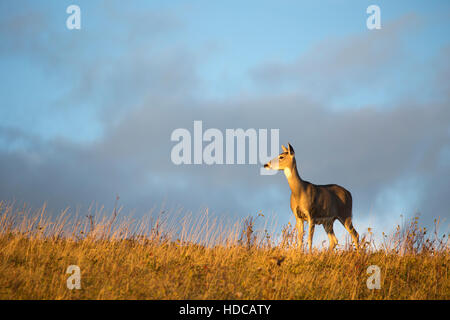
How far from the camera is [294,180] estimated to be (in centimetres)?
1301

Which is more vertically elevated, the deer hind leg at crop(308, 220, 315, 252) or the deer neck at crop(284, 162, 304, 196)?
the deer neck at crop(284, 162, 304, 196)

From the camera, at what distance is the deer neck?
12.9 meters

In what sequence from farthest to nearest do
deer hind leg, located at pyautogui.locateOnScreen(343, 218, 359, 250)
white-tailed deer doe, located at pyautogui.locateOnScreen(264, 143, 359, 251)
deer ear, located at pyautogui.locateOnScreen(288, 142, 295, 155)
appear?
deer hind leg, located at pyautogui.locateOnScreen(343, 218, 359, 250) < deer ear, located at pyautogui.locateOnScreen(288, 142, 295, 155) < white-tailed deer doe, located at pyautogui.locateOnScreen(264, 143, 359, 251)

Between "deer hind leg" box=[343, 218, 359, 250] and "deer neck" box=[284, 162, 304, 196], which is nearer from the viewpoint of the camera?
"deer neck" box=[284, 162, 304, 196]

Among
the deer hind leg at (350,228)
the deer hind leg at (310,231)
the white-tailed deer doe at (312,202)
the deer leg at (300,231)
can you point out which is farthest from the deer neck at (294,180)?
the deer hind leg at (350,228)

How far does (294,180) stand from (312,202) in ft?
2.99

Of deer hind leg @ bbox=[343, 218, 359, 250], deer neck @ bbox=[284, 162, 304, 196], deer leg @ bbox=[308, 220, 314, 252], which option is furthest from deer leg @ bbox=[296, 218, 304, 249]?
deer hind leg @ bbox=[343, 218, 359, 250]

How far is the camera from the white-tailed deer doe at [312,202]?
1262cm

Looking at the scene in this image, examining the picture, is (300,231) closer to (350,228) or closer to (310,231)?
(310,231)

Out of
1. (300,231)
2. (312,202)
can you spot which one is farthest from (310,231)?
(312,202)

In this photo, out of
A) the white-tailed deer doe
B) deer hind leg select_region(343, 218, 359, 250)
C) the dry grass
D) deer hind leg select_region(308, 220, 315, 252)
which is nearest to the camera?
the dry grass

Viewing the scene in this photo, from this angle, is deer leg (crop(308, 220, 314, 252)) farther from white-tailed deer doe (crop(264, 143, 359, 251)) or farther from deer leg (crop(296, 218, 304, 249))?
deer leg (crop(296, 218, 304, 249))

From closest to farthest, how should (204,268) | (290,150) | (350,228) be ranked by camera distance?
1. (204,268)
2. (290,150)
3. (350,228)

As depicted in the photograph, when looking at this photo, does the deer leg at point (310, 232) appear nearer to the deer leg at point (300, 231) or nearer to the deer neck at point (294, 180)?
the deer leg at point (300, 231)
